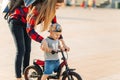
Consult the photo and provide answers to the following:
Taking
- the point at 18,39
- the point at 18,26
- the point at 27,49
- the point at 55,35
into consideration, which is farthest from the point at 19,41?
the point at 55,35

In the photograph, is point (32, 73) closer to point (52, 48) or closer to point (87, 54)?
point (52, 48)

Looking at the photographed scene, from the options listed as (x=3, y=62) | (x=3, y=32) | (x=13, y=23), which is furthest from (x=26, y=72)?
(x=3, y=32)

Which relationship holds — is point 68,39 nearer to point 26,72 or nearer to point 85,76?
point 85,76

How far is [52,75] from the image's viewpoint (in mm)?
6559

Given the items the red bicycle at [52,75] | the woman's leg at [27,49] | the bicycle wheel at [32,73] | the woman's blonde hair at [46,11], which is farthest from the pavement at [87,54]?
the woman's blonde hair at [46,11]

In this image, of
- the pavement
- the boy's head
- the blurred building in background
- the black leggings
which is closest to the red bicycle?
A: the black leggings

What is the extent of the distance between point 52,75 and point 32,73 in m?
0.43

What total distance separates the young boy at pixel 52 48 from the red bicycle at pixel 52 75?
3.4 inches

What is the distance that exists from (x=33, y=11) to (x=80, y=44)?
6075mm

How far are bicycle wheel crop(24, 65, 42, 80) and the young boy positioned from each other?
216 millimetres

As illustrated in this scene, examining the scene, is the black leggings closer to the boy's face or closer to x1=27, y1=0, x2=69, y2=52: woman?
x1=27, y1=0, x2=69, y2=52: woman

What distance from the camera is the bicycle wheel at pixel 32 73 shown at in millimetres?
6750

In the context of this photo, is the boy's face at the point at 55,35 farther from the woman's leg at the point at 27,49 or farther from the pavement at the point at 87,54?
the pavement at the point at 87,54

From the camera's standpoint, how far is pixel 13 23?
679cm
